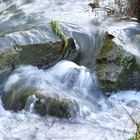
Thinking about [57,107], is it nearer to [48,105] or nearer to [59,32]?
[48,105]

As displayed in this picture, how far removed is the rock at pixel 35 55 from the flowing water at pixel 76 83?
0.11 m

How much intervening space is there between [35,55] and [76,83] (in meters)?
0.81

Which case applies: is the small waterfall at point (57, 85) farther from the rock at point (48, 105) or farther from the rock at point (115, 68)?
the rock at point (115, 68)

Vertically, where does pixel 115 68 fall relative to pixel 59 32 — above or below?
below

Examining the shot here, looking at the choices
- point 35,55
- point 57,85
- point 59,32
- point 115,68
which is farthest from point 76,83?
point 59,32

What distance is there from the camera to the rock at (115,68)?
5918mm

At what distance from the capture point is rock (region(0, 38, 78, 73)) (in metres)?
6.29

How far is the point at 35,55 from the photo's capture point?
6441 millimetres

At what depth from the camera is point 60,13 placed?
854 centimetres

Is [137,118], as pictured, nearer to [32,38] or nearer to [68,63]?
[68,63]

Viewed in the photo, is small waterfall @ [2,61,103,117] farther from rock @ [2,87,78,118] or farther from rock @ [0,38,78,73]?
rock @ [0,38,78,73]

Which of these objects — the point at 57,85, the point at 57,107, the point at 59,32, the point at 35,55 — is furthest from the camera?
the point at 59,32

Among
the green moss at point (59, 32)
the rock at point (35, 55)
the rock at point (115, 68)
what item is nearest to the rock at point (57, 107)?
the rock at point (115, 68)

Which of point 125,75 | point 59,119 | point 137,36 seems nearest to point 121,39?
point 137,36
